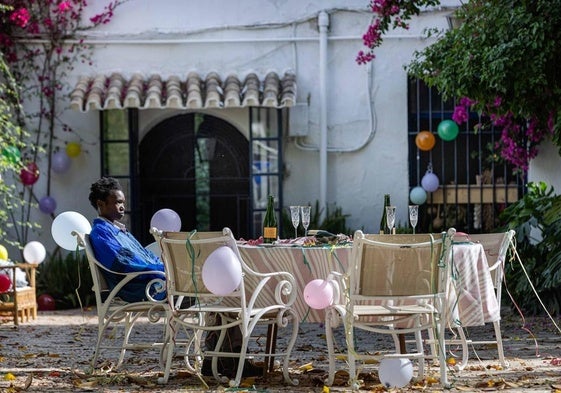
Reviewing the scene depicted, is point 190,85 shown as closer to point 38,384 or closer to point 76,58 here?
point 76,58

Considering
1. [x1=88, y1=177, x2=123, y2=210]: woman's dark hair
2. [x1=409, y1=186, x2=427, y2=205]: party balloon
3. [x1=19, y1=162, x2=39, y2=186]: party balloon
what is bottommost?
[x1=409, y1=186, x2=427, y2=205]: party balloon

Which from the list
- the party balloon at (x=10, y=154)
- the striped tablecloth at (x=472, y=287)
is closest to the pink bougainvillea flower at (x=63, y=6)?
the party balloon at (x=10, y=154)

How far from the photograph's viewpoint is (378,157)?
548 inches

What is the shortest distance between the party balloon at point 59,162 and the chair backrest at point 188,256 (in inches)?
291

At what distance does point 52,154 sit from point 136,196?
3.68 feet

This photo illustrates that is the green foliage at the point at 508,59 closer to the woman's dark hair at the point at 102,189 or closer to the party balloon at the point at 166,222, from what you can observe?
the party balloon at the point at 166,222

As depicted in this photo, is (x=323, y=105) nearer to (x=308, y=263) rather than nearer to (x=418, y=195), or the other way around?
(x=418, y=195)

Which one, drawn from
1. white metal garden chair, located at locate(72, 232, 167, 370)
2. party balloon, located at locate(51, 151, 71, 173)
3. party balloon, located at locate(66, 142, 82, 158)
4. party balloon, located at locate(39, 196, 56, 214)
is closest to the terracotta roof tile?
party balloon, located at locate(66, 142, 82, 158)

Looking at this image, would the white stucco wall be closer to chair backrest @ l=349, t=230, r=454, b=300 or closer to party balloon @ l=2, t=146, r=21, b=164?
party balloon @ l=2, t=146, r=21, b=164

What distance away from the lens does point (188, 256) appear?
20.9 feet

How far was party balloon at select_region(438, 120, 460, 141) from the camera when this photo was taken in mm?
13453

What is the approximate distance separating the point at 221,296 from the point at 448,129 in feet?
25.1

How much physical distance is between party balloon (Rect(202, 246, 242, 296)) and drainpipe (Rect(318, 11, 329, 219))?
7738 millimetres

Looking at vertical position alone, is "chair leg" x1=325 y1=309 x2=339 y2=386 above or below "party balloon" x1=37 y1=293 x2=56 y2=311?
above
